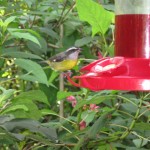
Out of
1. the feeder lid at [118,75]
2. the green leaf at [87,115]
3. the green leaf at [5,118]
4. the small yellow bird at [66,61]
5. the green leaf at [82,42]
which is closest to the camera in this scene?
the feeder lid at [118,75]

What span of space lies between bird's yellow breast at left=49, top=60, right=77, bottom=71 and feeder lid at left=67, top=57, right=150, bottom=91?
20.7 inches

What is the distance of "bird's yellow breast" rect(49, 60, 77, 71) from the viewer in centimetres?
256

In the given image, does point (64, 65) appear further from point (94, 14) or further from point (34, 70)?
point (94, 14)

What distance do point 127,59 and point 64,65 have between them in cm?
67

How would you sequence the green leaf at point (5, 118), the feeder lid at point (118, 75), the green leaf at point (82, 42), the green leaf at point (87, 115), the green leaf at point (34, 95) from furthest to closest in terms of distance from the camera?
the green leaf at point (82, 42)
the green leaf at point (87, 115)
the green leaf at point (34, 95)
the green leaf at point (5, 118)
the feeder lid at point (118, 75)

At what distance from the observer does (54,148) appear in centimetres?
239

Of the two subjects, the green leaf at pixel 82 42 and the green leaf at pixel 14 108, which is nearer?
the green leaf at pixel 14 108

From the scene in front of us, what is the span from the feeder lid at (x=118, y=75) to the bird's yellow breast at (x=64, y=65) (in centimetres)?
53

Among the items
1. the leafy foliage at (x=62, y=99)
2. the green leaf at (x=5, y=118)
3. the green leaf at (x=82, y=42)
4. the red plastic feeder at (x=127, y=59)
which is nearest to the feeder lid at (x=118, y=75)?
the red plastic feeder at (x=127, y=59)

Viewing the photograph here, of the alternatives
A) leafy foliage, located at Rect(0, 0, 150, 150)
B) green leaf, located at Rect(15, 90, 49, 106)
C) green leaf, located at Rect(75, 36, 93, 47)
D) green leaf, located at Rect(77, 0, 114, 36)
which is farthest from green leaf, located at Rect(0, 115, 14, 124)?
green leaf, located at Rect(75, 36, 93, 47)

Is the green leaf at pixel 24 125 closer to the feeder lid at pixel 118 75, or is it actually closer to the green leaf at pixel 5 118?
the green leaf at pixel 5 118

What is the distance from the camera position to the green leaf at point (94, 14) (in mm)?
2229

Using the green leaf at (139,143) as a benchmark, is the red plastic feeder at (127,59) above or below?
above

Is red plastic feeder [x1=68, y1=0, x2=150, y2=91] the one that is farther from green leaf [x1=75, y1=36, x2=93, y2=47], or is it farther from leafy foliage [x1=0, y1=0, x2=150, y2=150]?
green leaf [x1=75, y1=36, x2=93, y2=47]
